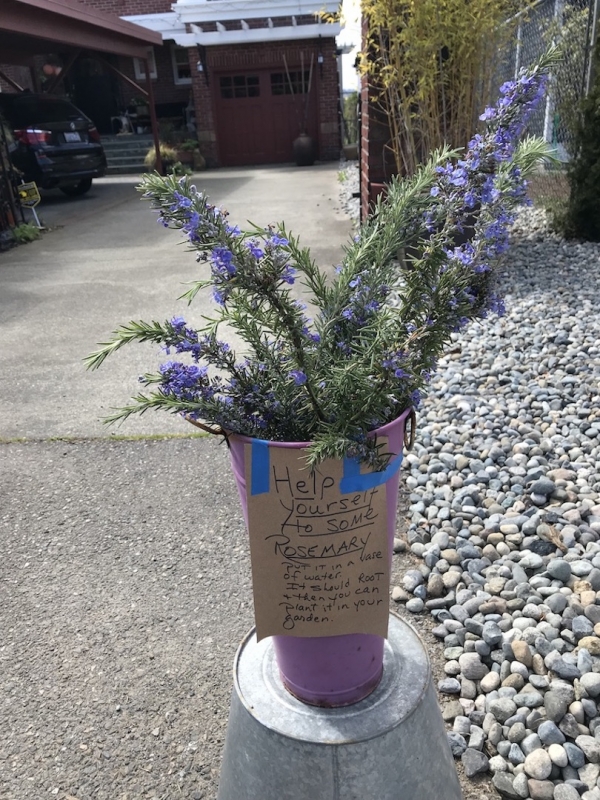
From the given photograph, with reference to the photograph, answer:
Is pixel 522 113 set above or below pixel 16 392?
above

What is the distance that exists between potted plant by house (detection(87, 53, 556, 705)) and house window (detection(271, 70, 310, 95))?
17.2m

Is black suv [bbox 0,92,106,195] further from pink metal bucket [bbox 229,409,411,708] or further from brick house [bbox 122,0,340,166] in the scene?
pink metal bucket [bbox 229,409,411,708]

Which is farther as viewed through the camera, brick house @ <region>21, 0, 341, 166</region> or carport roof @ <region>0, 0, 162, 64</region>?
brick house @ <region>21, 0, 341, 166</region>

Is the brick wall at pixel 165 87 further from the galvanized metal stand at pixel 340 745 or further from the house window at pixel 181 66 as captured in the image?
the galvanized metal stand at pixel 340 745

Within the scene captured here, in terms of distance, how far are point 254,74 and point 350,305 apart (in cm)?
1773

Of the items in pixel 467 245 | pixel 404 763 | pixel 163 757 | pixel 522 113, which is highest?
pixel 522 113

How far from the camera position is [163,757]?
5.78 feet

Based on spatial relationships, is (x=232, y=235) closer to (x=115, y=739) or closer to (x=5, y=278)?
(x=115, y=739)

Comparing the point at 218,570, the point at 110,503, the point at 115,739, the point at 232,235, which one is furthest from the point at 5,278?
the point at 232,235

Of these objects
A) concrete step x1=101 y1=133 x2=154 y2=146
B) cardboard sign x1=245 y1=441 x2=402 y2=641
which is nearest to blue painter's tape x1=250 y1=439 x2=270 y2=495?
cardboard sign x1=245 y1=441 x2=402 y2=641

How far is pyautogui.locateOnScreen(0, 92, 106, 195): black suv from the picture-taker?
1097 cm

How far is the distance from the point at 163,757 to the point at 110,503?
4.39 ft

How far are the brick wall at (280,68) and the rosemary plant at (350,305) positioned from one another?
16.9 metres

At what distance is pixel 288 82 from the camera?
1695cm
